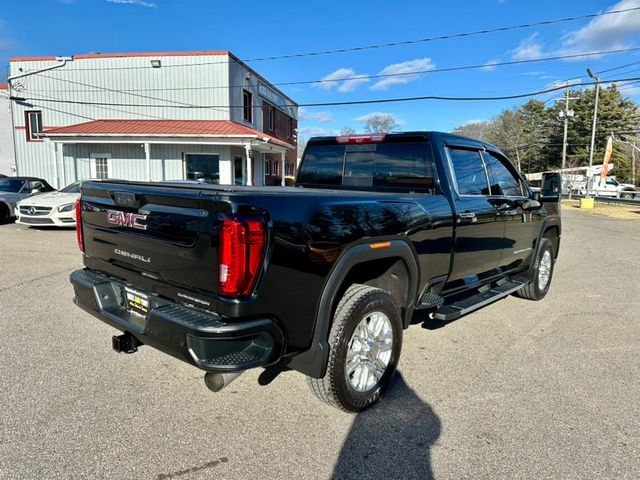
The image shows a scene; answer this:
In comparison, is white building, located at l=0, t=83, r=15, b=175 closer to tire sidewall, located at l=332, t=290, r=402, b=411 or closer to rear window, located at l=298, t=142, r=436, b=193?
rear window, located at l=298, t=142, r=436, b=193

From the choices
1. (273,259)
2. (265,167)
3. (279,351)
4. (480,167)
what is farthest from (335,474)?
(265,167)

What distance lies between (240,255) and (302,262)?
39 cm

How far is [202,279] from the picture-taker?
247cm

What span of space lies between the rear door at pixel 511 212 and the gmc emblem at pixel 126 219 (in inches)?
129

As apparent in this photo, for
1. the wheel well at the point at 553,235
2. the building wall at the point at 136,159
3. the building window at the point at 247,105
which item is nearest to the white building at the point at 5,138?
the building wall at the point at 136,159

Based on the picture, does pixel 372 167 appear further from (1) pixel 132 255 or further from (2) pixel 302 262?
(1) pixel 132 255

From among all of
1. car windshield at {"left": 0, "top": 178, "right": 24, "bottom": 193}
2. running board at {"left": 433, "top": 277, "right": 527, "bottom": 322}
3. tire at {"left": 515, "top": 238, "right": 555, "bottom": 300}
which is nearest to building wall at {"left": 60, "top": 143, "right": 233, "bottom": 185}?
car windshield at {"left": 0, "top": 178, "right": 24, "bottom": 193}

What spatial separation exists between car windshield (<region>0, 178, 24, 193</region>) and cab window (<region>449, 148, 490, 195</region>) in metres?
13.8

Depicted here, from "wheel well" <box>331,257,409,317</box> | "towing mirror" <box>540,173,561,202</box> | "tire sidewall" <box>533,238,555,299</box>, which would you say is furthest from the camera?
"tire sidewall" <box>533,238,555,299</box>

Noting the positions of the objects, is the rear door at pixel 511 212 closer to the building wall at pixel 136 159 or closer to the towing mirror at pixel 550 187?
the towing mirror at pixel 550 187

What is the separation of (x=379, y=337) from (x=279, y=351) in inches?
36.8

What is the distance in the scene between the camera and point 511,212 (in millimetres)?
4809

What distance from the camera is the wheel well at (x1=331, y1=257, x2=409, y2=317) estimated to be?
129 inches

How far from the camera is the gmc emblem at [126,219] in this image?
2.83 meters
